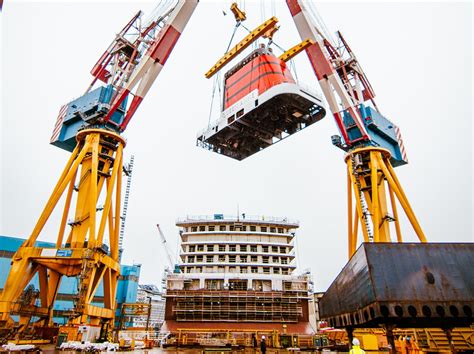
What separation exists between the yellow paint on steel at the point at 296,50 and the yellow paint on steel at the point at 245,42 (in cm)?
347

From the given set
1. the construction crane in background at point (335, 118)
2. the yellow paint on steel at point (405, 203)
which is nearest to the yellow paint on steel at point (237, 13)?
the construction crane in background at point (335, 118)

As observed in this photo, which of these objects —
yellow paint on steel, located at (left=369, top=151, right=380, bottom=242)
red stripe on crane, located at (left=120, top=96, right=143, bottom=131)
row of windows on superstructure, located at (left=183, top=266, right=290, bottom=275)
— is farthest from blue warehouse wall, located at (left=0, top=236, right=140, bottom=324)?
yellow paint on steel, located at (left=369, top=151, right=380, bottom=242)

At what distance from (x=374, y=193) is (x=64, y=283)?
4517cm

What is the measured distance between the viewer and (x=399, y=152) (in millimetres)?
30141

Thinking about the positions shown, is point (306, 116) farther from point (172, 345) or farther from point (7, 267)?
point (7, 267)

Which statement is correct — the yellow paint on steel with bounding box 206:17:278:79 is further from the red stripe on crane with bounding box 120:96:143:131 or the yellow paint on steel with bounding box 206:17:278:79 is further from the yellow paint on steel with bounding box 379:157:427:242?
the yellow paint on steel with bounding box 379:157:427:242

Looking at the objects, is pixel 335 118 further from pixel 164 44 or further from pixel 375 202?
pixel 164 44

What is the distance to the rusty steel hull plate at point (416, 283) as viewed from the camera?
5.70 meters

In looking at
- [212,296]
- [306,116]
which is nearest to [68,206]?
[306,116]

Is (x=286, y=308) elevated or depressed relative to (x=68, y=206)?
depressed

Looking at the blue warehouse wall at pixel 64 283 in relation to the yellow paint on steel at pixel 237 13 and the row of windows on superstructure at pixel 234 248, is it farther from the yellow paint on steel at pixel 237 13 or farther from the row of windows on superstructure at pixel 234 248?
the yellow paint on steel at pixel 237 13

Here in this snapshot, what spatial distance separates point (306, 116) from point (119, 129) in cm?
1477

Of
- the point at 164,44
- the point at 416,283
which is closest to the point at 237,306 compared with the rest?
the point at 164,44

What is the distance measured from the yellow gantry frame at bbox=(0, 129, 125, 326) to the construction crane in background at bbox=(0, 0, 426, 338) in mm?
61
